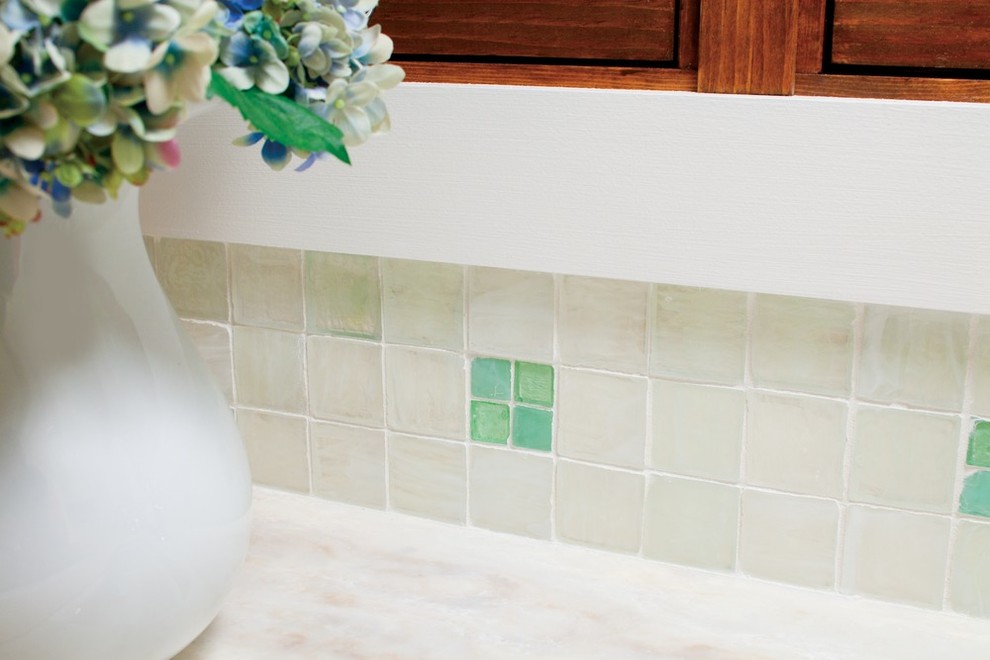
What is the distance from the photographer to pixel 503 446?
1053mm

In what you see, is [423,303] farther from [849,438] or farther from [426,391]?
[849,438]

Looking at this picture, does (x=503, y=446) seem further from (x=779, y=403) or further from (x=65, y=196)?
(x=65, y=196)

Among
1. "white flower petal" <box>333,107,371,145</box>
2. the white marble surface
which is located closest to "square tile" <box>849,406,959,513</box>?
the white marble surface

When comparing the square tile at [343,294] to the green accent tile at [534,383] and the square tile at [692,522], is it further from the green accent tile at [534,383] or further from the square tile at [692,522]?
the square tile at [692,522]

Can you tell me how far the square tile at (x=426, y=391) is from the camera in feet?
3.45

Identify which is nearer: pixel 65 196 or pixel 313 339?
pixel 65 196

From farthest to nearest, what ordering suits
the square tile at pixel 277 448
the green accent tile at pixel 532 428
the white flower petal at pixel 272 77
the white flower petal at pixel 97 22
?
the square tile at pixel 277 448 → the green accent tile at pixel 532 428 → the white flower petal at pixel 272 77 → the white flower petal at pixel 97 22

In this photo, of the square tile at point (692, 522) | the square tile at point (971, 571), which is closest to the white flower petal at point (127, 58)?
the square tile at point (692, 522)

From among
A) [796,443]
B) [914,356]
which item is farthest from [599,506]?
[914,356]

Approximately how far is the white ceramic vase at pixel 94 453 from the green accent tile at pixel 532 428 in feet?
1.14

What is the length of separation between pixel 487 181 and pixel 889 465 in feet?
1.36

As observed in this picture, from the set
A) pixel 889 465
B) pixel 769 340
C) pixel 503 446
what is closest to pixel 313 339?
pixel 503 446

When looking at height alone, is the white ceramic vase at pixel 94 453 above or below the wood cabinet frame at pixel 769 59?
below

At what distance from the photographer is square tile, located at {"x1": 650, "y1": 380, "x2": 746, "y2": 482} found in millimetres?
957
